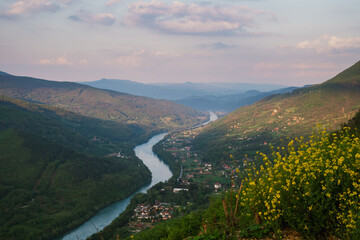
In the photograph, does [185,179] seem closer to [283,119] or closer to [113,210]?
[113,210]

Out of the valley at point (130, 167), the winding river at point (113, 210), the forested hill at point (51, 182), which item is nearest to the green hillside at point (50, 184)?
the forested hill at point (51, 182)

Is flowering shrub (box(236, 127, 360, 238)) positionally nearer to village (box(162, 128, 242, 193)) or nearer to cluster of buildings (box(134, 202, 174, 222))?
village (box(162, 128, 242, 193))

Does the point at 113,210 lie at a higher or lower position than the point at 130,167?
lower

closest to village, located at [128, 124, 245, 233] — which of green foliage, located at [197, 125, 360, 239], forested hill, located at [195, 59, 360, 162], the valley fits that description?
the valley

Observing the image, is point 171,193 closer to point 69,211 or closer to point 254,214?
point 69,211

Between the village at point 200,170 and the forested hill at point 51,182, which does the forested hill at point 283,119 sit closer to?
the village at point 200,170

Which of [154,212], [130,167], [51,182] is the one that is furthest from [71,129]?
[154,212]
